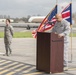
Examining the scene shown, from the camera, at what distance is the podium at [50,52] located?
9297mm

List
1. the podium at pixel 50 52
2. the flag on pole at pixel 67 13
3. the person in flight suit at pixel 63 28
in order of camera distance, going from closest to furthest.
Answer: the podium at pixel 50 52, the person in flight suit at pixel 63 28, the flag on pole at pixel 67 13

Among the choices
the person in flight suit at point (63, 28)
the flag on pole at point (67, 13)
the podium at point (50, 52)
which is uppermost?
the flag on pole at point (67, 13)

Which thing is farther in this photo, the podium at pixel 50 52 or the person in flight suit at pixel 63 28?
the person in flight suit at pixel 63 28

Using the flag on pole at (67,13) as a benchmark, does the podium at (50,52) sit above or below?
below

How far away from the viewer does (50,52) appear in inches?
366

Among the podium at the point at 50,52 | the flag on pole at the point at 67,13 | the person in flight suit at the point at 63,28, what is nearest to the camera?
the podium at the point at 50,52

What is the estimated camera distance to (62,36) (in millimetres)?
9555

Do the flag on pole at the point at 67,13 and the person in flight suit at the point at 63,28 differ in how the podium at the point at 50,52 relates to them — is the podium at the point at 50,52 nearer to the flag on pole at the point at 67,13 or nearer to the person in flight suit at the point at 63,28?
the person in flight suit at the point at 63,28

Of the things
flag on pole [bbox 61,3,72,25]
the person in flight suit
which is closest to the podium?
the person in flight suit

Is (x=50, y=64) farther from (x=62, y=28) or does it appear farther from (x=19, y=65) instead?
(x=19, y=65)

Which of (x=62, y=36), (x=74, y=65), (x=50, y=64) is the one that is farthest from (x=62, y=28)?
(x=74, y=65)

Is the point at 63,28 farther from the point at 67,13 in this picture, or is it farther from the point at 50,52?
the point at 67,13

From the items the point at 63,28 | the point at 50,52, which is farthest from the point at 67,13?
the point at 50,52

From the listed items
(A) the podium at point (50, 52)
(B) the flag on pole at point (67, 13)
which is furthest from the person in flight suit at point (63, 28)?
(B) the flag on pole at point (67, 13)
